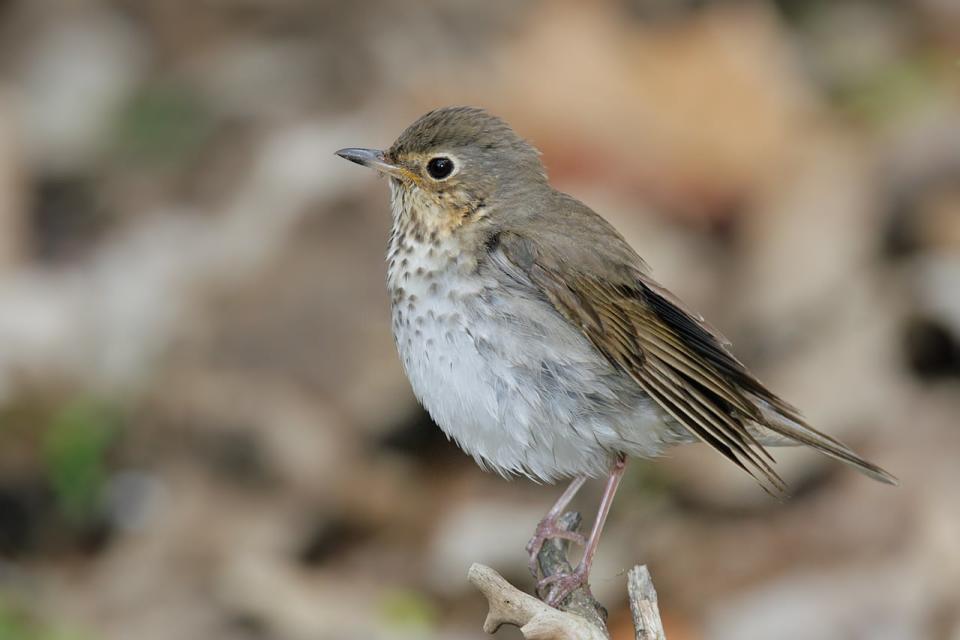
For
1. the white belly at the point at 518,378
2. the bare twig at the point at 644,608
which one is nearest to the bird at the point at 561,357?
the white belly at the point at 518,378

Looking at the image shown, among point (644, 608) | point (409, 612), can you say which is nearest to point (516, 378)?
point (644, 608)

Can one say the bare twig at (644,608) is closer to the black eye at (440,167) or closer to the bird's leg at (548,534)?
the bird's leg at (548,534)

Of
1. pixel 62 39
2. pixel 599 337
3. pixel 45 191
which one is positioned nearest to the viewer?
pixel 599 337

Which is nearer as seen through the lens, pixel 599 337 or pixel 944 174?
pixel 599 337

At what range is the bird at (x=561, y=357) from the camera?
4.12 metres

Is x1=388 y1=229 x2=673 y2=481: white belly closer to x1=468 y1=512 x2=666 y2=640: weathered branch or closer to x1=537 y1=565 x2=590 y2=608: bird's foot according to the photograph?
x1=537 y1=565 x2=590 y2=608: bird's foot

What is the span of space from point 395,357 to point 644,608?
3.19m

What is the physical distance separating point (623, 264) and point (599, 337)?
9.1 inches

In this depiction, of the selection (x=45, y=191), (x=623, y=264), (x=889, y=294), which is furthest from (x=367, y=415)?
(x=45, y=191)

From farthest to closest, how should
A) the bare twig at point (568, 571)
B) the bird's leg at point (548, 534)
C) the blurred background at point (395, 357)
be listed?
1. the blurred background at point (395, 357)
2. the bird's leg at point (548, 534)
3. the bare twig at point (568, 571)

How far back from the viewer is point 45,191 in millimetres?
9797

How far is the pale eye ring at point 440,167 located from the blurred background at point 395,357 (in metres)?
1.24

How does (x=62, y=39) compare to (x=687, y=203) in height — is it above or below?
above

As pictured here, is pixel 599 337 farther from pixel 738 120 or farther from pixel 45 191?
pixel 45 191
